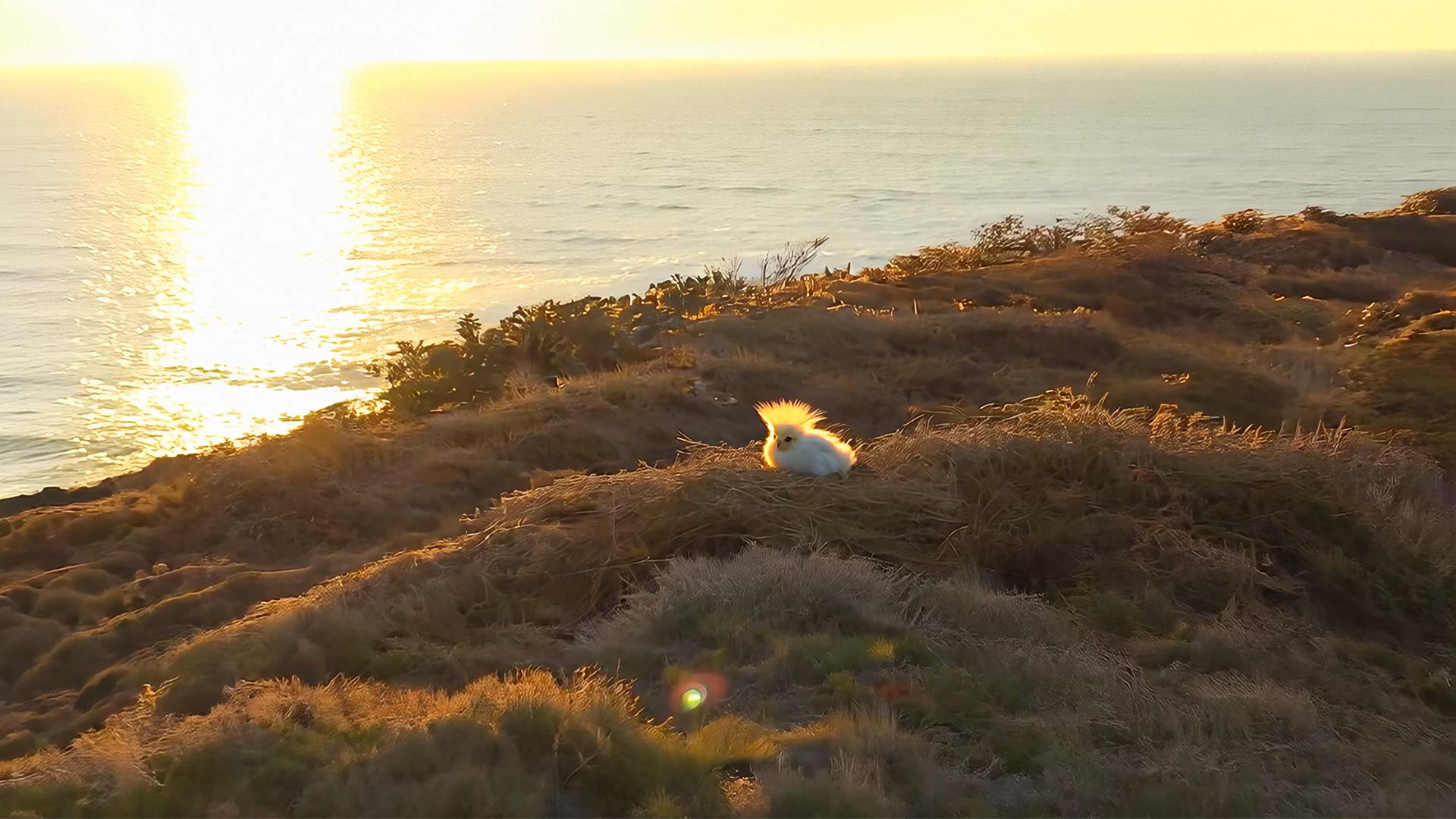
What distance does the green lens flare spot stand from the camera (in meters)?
4.76

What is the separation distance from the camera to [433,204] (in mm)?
57281

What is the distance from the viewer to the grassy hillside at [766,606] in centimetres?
400

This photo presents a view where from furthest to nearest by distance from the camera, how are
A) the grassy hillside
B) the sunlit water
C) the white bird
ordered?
the sunlit water
the white bird
the grassy hillside

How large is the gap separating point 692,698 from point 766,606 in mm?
884

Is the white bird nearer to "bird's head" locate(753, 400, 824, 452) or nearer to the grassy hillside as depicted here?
"bird's head" locate(753, 400, 824, 452)

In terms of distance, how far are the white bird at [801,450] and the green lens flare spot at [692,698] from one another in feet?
7.39

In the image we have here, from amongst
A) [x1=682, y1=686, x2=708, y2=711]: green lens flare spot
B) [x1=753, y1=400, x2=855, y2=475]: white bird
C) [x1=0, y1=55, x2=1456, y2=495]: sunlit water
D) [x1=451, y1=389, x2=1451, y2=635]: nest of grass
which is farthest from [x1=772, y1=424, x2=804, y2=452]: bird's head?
[x1=0, y1=55, x2=1456, y2=495]: sunlit water

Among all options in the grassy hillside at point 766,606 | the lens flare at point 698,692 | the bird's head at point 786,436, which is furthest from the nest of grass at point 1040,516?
the lens flare at point 698,692

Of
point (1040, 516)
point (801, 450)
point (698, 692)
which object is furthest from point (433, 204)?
point (698, 692)

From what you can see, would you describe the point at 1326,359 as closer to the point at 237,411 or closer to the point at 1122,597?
the point at 1122,597

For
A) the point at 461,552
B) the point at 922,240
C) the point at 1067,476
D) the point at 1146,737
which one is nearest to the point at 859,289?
the point at 1067,476

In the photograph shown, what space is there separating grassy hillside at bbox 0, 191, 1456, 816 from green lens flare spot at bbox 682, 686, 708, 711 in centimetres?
4

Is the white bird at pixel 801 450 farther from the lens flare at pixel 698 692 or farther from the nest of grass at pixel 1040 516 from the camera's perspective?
the lens flare at pixel 698 692

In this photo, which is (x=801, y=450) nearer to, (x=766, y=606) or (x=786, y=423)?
(x=786, y=423)
